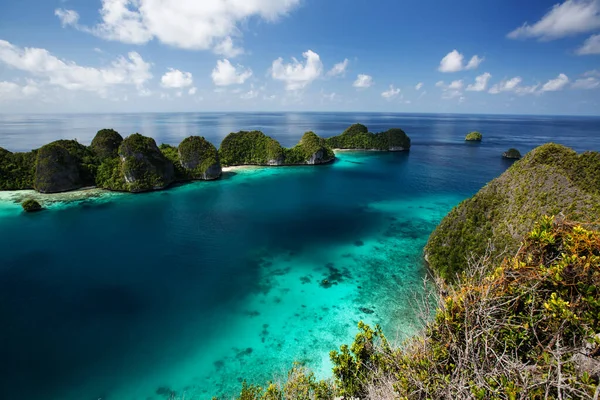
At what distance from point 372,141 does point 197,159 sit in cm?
7323

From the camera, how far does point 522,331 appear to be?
8.17 m

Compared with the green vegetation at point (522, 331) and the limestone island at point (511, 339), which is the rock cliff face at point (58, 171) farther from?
the green vegetation at point (522, 331)

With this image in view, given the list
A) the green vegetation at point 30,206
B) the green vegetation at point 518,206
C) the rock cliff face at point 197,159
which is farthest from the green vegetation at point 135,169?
the green vegetation at point 518,206

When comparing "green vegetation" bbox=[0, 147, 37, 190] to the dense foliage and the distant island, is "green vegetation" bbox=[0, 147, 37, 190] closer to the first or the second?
the distant island

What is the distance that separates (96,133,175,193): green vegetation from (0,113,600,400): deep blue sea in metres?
4.11

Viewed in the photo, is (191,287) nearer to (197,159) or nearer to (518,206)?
(518,206)

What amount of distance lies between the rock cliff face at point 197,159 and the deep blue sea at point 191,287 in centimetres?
1225

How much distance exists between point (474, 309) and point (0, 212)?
2474 inches

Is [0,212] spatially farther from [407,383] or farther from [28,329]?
Result: [407,383]

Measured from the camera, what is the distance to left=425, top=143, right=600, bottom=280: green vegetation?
69.5 ft

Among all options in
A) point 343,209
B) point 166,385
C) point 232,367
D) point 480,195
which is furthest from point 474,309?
point 343,209

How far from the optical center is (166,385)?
16.9 metres

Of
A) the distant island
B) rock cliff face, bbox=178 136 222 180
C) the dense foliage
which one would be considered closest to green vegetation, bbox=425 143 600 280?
rock cliff face, bbox=178 136 222 180

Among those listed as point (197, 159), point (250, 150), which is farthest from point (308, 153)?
point (197, 159)
